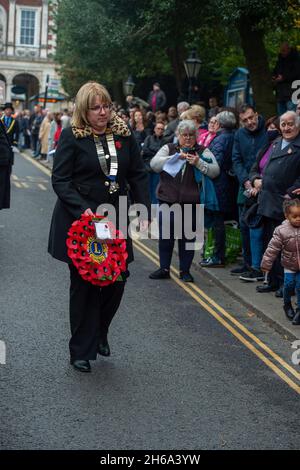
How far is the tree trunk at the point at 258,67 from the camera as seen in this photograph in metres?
18.2

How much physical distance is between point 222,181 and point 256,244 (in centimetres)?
136

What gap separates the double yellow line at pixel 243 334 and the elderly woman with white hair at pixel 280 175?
2.57 ft

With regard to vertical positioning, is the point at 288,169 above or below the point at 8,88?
below

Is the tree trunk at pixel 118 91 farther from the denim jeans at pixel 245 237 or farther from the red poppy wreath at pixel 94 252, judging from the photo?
the red poppy wreath at pixel 94 252

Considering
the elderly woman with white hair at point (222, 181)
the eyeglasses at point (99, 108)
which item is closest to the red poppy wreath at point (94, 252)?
the eyeglasses at point (99, 108)

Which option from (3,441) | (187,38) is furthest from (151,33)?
(3,441)

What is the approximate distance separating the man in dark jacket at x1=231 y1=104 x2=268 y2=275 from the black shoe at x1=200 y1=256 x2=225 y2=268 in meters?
0.73

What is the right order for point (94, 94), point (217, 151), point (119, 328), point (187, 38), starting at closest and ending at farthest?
point (94, 94)
point (119, 328)
point (217, 151)
point (187, 38)

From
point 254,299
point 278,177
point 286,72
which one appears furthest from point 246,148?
point 286,72

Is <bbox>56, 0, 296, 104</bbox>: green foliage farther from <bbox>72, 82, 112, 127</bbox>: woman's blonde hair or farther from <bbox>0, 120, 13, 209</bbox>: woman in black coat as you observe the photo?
<bbox>72, 82, 112, 127</bbox>: woman's blonde hair

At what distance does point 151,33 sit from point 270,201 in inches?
474

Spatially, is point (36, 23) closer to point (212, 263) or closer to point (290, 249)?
point (212, 263)

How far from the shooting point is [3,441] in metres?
5.53

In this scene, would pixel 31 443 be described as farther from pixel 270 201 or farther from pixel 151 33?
pixel 151 33
